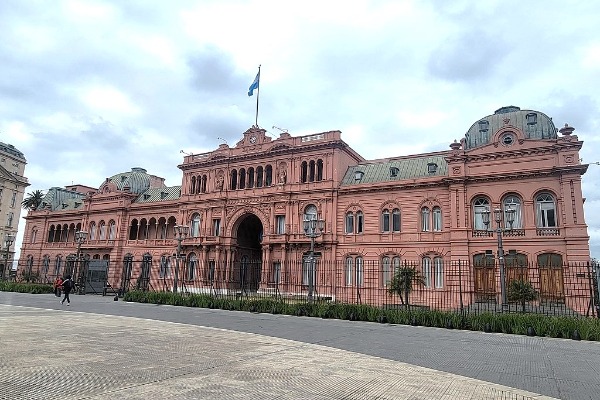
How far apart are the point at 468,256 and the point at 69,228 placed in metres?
53.3

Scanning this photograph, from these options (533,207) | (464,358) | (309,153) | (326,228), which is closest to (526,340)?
(464,358)

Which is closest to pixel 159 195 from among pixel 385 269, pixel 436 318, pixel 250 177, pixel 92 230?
pixel 92 230

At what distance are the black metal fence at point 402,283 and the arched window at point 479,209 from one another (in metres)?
3.24

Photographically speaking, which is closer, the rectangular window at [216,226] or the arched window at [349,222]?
the arched window at [349,222]

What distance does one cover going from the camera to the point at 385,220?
1474 inches

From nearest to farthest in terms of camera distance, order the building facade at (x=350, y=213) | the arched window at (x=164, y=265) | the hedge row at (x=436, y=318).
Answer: the hedge row at (x=436, y=318) < the building facade at (x=350, y=213) < the arched window at (x=164, y=265)

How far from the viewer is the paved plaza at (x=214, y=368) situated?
6.79 meters

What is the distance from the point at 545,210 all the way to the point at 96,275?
43730 millimetres

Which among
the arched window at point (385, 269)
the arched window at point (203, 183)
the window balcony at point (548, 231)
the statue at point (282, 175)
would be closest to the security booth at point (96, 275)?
the arched window at point (203, 183)

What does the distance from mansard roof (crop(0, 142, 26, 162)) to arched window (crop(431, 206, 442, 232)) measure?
266 feet

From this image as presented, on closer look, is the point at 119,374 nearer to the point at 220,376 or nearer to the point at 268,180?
the point at 220,376

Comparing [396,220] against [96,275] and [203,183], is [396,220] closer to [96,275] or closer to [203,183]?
[203,183]

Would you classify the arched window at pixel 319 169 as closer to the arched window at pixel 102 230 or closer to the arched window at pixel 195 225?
the arched window at pixel 195 225

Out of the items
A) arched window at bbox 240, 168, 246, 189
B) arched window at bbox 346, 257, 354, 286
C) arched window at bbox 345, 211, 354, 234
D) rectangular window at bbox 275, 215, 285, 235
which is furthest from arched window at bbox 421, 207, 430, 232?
arched window at bbox 240, 168, 246, 189
